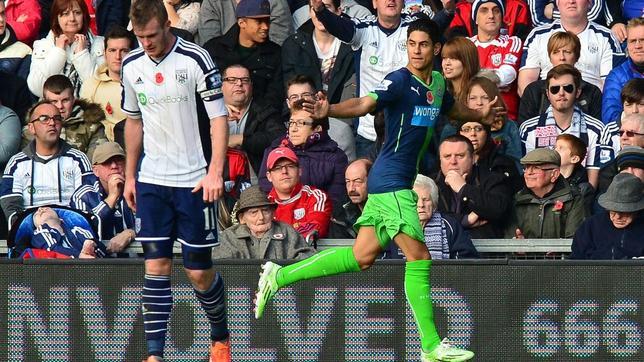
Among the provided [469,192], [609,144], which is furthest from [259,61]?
[609,144]

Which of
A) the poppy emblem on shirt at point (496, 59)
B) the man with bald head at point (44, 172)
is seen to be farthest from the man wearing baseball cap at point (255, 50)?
the man with bald head at point (44, 172)

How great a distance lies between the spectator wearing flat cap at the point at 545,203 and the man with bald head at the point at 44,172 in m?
3.78

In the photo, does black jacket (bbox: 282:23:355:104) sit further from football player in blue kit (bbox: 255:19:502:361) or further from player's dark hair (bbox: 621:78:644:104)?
football player in blue kit (bbox: 255:19:502:361)

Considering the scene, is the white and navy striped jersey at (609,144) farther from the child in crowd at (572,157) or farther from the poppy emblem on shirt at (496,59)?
the poppy emblem on shirt at (496,59)

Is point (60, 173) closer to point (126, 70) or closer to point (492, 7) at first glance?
point (126, 70)

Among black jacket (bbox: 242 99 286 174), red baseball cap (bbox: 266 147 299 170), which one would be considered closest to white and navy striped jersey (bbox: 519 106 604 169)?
black jacket (bbox: 242 99 286 174)

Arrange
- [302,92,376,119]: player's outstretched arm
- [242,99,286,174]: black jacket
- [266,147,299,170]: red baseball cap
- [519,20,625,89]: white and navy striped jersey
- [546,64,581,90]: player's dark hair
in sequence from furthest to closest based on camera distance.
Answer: [519,20,625,89]: white and navy striped jersey, [242,99,286,174]: black jacket, [546,64,581,90]: player's dark hair, [266,147,299,170]: red baseball cap, [302,92,376,119]: player's outstretched arm

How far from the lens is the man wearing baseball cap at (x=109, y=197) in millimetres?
14055

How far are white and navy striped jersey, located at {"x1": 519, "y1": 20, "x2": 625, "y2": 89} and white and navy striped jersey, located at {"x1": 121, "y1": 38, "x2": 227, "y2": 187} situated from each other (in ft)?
19.0

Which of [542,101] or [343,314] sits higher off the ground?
[542,101]

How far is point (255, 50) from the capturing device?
16719 millimetres

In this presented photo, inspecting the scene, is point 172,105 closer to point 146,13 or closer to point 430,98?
point 146,13

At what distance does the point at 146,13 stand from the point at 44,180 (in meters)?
4.18

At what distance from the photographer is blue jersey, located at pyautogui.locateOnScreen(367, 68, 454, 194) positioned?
11.3 m
